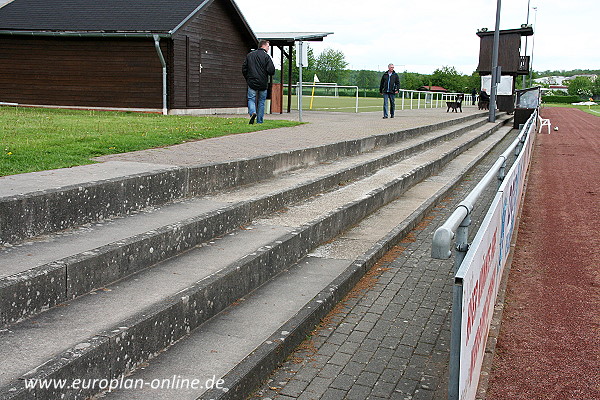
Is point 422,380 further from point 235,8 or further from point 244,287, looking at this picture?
point 235,8

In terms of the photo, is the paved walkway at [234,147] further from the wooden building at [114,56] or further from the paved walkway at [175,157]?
the wooden building at [114,56]

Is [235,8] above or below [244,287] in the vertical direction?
above

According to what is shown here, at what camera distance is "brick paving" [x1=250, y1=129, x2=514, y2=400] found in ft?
13.4

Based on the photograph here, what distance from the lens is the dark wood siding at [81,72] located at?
70.8 feet

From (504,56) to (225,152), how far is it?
160 feet

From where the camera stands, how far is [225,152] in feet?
31.0

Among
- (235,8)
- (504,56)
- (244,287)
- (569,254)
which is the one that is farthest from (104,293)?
(504,56)

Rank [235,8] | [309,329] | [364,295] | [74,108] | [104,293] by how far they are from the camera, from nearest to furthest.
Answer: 1. [104,293]
2. [309,329]
3. [364,295]
4. [74,108]
5. [235,8]

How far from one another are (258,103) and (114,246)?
37.3 ft

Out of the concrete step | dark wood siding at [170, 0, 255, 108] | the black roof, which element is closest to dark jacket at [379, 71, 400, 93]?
dark wood siding at [170, 0, 255, 108]

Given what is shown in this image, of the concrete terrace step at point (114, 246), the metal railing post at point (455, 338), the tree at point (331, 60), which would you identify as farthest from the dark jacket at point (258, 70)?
the tree at point (331, 60)

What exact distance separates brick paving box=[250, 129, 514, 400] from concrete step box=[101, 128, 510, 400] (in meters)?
0.12

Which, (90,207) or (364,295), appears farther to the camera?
(364,295)

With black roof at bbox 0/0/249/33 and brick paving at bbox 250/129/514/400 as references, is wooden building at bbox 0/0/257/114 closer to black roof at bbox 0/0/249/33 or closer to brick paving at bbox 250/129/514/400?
black roof at bbox 0/0/249/33
